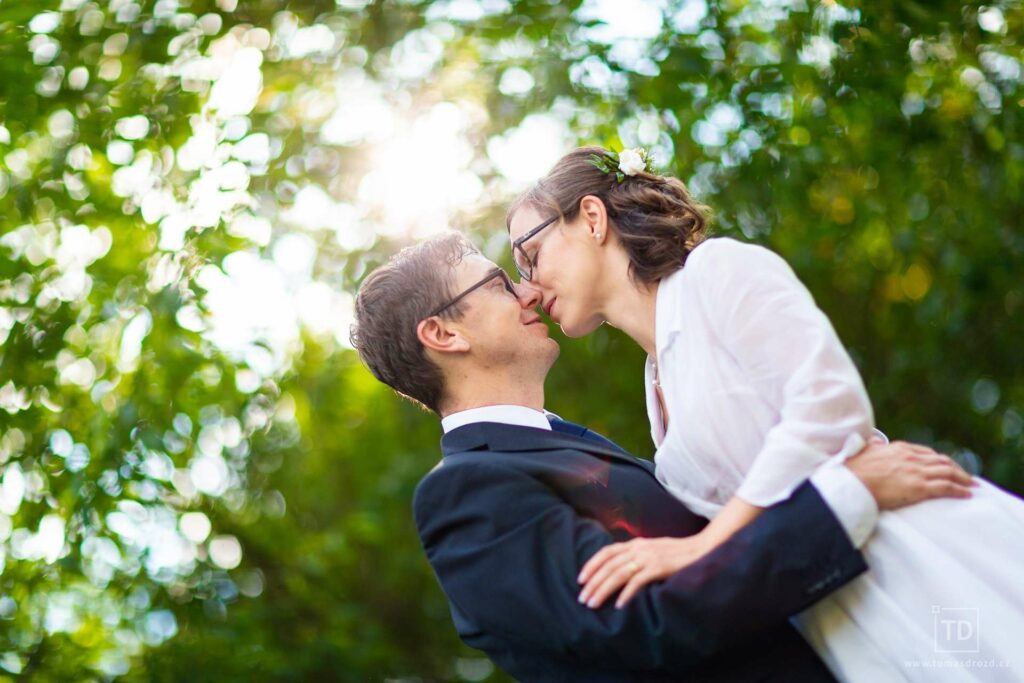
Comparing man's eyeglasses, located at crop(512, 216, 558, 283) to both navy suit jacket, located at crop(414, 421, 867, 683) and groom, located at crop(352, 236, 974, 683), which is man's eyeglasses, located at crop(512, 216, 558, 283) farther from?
navy suit jacket, located at crop(414, 421, 867, 683)

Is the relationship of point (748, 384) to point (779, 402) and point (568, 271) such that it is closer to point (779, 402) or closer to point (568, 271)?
point (779, 402)

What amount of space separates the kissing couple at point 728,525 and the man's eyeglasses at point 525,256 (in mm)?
A: 247

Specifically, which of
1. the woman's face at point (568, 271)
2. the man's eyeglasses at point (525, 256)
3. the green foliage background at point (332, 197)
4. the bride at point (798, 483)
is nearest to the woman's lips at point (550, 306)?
the woman's face at point (568, 271)

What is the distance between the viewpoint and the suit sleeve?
2094mm

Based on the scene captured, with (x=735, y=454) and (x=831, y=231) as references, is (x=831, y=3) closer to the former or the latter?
(x=831, y=231)

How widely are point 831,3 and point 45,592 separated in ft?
→ 14.9

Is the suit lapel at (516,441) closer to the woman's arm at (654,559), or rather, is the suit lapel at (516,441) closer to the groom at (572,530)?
the groom at (572,530)

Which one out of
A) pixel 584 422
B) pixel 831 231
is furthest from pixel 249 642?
pixel 831 231

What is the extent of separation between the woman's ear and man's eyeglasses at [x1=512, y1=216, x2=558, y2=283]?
0.30 feet

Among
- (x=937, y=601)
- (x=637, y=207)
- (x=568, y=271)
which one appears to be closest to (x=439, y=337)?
(x=568, y=271)

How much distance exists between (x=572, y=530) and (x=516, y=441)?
1.38 ft

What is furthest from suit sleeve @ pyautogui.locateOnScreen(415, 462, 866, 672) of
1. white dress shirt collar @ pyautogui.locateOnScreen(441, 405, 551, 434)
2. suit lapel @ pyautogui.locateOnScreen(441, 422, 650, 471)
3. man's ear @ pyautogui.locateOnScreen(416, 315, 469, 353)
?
man's ear @ pyautogui.locateOnScreen(416, 315, 469, 353)

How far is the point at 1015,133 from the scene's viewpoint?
478cm

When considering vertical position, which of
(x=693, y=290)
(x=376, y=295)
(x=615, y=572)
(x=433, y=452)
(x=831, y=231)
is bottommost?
(x=433, y=452)
